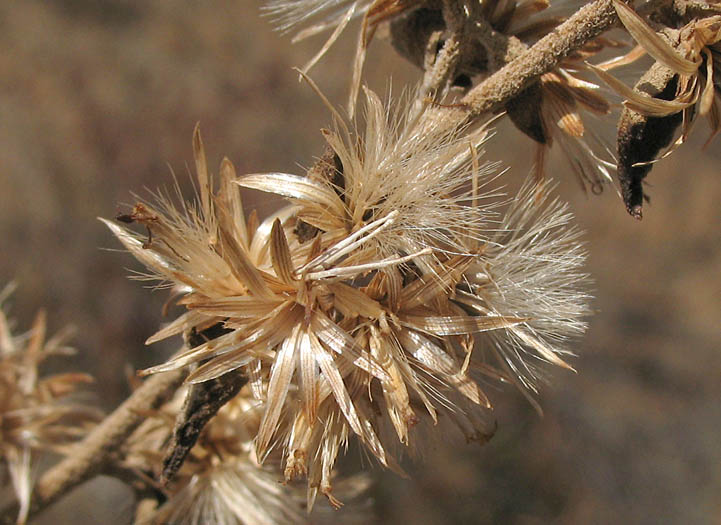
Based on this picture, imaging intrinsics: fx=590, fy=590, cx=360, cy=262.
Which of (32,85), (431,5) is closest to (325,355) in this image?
(431,5)

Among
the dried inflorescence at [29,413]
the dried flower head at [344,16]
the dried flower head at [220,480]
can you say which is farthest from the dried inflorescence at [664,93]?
the dried inflorescence at [29,413]

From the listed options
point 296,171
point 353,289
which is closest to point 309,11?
point 353,289

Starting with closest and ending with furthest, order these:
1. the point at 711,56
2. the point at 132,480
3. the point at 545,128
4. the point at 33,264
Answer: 1. the point at 711,56
2. the point at 545,128
3. the point at 132,480
4. the point at 33,264

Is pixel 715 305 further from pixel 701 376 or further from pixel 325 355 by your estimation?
pixel 325 355

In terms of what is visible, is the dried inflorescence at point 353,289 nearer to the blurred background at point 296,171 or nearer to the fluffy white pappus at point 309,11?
the fluffy white pappus at point 309,11

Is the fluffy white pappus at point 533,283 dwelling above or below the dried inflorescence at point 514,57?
below

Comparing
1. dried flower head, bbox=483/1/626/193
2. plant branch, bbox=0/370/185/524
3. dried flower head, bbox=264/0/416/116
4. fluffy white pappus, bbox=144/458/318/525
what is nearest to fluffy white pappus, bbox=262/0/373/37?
dried flower head, bbox=264/0/416/116
